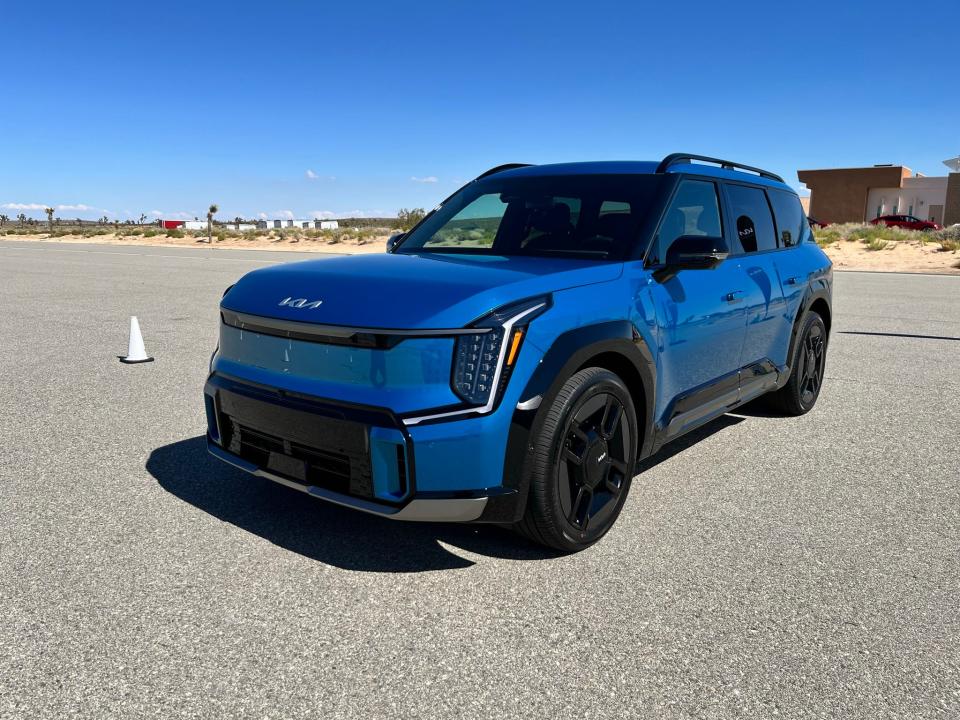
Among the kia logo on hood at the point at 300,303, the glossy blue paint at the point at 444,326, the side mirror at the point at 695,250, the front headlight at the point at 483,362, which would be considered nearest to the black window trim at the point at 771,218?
the glossy blue paint at the point at 444,326

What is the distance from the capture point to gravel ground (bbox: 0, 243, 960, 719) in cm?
254

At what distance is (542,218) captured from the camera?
15.5 feet

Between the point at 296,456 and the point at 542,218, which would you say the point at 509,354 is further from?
the point at 542,218

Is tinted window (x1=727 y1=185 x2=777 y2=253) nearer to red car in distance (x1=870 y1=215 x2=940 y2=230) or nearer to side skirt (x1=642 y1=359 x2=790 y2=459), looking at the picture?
side skirt (x1=642 y1=359 x2=790 y2=459)

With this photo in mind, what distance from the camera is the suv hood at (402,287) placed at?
3139mm

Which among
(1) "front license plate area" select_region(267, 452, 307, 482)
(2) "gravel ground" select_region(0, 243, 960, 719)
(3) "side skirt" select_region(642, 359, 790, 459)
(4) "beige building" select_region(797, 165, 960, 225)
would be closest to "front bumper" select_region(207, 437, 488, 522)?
(1) "front license plate area" select_region(267, 452, 307, 482)

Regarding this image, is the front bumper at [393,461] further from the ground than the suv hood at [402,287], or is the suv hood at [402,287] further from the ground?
the suv hood at [402,287]

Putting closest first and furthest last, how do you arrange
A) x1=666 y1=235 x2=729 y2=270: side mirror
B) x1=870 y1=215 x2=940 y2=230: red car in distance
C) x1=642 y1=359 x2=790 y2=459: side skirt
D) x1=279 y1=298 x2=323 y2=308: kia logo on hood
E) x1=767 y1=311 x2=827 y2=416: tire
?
x1=279 y1=298 x2=323 y2=308: kia logo on hood → x1=666 y1=235 x2=729 y2=270: side mirror → x1=642 y1=359 x2=790 y2=459: side skirt → x1=767 y1=311 x2=827 y2=416: tire → x1=870 y1=215 x2=940 y2=230: red car in distance

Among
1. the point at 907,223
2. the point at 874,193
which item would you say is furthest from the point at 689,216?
the point at 874,193

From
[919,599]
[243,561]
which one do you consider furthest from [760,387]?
[243,561]

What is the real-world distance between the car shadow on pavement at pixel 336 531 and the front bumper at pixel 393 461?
422 mm

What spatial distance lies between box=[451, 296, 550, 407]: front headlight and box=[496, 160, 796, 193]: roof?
1.99 metres

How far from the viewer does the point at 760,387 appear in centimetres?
539

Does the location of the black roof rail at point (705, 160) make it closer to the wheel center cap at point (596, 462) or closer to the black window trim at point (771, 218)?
the black window trim at point (771, 218)
